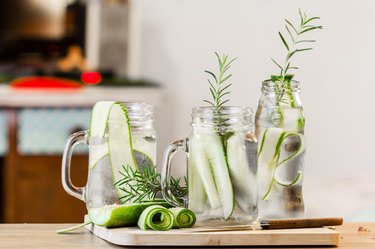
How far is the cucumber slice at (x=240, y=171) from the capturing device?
107 cm

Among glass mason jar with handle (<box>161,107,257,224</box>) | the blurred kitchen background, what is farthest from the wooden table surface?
the blurred kitchen background

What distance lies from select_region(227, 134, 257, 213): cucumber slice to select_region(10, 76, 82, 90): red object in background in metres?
2.76

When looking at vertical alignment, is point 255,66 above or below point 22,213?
above

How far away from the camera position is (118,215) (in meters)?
1.09

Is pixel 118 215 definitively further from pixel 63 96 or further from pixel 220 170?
pixel 63 96

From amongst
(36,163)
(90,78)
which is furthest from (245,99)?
(36,163)

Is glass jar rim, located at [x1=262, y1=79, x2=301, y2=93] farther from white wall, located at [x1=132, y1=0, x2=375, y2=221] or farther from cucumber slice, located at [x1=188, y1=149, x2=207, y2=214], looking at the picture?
white wall, located at [x1=132, y1=0, x2=375, y2=221]

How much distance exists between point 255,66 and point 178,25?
27.4 inches

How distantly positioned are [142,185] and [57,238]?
133mm

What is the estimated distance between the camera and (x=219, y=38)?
14.1 feet

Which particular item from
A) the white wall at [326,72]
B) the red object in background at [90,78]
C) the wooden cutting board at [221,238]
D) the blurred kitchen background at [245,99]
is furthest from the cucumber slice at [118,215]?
the red object in background at [90,78]

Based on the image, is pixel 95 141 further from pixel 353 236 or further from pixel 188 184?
pixel 353 236

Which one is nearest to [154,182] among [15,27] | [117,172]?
[117,172]

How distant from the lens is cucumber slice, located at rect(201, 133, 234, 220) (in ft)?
3.48
